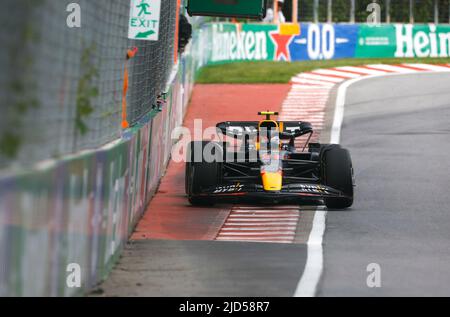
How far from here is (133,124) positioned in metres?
13.3

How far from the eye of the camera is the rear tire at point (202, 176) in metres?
14.5

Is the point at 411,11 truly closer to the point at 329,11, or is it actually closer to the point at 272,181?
the point at 329,11

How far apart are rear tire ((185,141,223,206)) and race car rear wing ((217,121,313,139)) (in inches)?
16.0

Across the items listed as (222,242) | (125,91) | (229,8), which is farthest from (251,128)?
(222,242)

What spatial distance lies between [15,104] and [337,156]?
851 centimetres

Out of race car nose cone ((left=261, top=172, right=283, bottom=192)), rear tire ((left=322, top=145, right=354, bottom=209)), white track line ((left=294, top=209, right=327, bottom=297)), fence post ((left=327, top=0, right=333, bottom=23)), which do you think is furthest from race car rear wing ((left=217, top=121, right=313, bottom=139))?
fence post ((left=327, top=0, right=333, bottom=23))

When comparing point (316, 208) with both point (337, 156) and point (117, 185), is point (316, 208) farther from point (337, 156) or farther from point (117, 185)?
point (117, 185)

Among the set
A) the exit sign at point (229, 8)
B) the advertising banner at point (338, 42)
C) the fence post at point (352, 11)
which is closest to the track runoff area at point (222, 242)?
the exit sign at point (229, 8)

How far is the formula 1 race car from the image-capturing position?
14188 mm

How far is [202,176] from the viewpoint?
47.4 feet

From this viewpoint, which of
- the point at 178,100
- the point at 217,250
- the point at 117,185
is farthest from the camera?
the point at 178,100

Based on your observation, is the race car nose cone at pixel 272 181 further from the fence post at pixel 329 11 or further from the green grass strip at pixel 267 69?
the fence post at pixel 329 11

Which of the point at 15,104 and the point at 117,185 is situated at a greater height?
the point at 15,104
